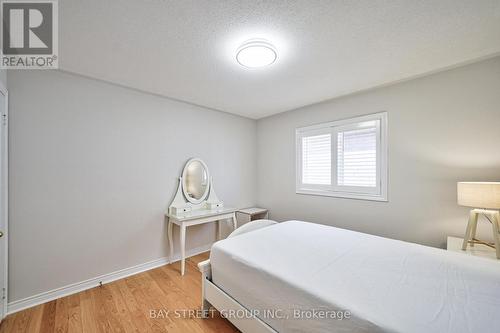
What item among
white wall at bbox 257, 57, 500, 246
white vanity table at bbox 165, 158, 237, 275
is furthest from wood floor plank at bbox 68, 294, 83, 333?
white wall at bbox 257, 57, 500, 246

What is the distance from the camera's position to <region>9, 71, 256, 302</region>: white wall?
6.24ft

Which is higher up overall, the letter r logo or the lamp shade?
the letter r logo

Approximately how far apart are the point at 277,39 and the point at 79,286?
3.17m

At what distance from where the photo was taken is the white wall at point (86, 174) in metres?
1.90

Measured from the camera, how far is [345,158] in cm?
287

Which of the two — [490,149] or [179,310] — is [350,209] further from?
[179,310]

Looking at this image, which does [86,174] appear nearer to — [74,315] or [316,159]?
[74,315]

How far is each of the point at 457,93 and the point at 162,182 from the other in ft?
11.8

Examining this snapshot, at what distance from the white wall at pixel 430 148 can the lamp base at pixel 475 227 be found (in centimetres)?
20

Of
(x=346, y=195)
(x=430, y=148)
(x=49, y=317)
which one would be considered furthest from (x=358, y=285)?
(x=49, y=317)

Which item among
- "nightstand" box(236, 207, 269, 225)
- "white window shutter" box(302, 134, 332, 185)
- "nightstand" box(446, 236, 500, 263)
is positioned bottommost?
"nightstand" box(236, 207, 269, 225)

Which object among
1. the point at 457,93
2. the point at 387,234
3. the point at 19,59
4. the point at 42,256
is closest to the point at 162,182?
the point at 42,256

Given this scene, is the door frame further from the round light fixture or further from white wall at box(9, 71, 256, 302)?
the round light fixture

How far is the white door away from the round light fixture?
2.04 m
